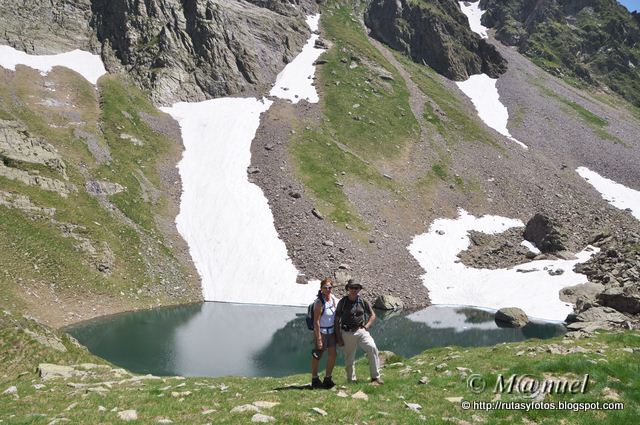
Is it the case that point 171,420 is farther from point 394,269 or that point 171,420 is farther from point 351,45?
point 351,45

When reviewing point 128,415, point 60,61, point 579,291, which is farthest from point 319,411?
point 60,61

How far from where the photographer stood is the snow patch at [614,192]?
88188 mm

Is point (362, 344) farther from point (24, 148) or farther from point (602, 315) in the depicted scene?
point (24, 148)

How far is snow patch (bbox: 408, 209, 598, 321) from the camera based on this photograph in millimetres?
58562

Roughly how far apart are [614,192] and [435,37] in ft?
284

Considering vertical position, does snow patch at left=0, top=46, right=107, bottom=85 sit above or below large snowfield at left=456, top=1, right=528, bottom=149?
below

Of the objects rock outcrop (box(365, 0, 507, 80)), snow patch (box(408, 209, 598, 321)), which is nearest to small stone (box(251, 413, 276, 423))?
snow patch (box(408, 209, 598, 321))

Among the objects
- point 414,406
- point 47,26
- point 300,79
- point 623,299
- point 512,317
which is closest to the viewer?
point 414,406

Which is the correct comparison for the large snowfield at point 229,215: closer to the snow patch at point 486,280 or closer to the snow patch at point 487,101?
the snow patch at point 486,280

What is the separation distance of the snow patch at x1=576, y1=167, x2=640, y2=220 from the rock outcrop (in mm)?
63459

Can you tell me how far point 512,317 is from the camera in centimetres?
5316

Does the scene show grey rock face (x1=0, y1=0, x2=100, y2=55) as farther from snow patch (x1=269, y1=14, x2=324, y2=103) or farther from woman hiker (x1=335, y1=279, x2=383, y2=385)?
woman hiker (x1=335, y1=279, x2=383, y2=385)

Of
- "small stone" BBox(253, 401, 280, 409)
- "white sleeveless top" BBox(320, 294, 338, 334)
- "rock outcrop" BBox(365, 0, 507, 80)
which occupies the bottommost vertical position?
"small stone" BBox(253, 401, 280, 409)

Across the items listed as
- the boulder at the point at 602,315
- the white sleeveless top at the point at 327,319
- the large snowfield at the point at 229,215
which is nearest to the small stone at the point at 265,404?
the white sleeveless top at the point at 327,319
